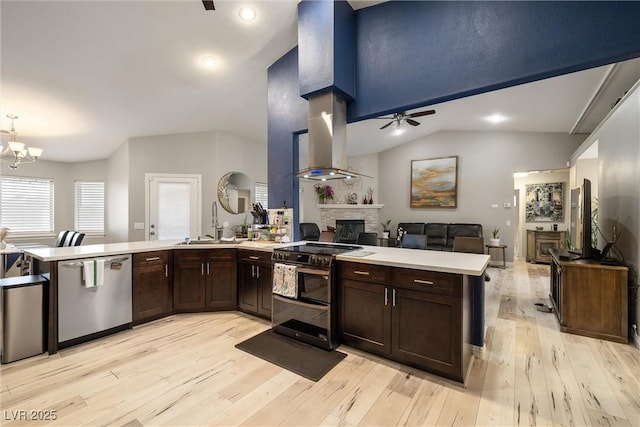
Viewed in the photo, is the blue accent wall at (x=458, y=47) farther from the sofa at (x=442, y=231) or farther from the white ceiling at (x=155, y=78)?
the sofa at (x=442, y=231)

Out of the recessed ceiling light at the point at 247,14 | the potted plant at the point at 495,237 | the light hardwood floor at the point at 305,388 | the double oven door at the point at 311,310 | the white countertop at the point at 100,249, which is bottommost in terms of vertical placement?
the light hardwood floor at the point at 305,388

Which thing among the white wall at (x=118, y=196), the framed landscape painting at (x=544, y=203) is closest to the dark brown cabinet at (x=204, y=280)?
the white wall at (x=118, y=196)

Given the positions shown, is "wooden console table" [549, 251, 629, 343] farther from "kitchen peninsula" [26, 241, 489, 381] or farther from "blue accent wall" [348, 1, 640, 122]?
"blue accent wall" [348, 1, 640, 122]

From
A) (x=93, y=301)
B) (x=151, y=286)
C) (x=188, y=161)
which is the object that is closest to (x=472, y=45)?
(x=151, y=286)

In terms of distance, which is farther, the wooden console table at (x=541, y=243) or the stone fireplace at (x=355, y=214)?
the stone fireplace at (x=355, y=214)

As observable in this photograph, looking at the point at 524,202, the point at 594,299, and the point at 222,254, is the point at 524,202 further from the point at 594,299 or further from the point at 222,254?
the point at 222,254

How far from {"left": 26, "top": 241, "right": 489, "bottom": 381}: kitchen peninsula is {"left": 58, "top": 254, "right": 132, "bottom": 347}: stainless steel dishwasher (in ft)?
0.17

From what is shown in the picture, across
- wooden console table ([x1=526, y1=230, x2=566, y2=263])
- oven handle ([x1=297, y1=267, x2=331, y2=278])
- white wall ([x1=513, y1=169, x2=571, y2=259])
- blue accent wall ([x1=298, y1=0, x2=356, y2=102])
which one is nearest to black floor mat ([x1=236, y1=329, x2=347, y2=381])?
oven handle ([x1=297, y1=267, x2=331, y2=278])

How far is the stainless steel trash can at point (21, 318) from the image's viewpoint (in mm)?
2352

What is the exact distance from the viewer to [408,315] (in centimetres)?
223

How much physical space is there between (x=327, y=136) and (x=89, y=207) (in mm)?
6785

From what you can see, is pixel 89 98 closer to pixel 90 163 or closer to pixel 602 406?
pixel 90 163

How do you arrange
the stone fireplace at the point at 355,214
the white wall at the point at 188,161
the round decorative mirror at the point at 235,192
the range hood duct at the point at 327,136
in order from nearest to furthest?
the range hood duct at the point at 327,136, the white wall at the point at 188,161, the round decorative mirror at the point at 235,192, the stone fireplace at the point at 355,214

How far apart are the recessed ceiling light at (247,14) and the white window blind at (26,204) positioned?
6597mm
